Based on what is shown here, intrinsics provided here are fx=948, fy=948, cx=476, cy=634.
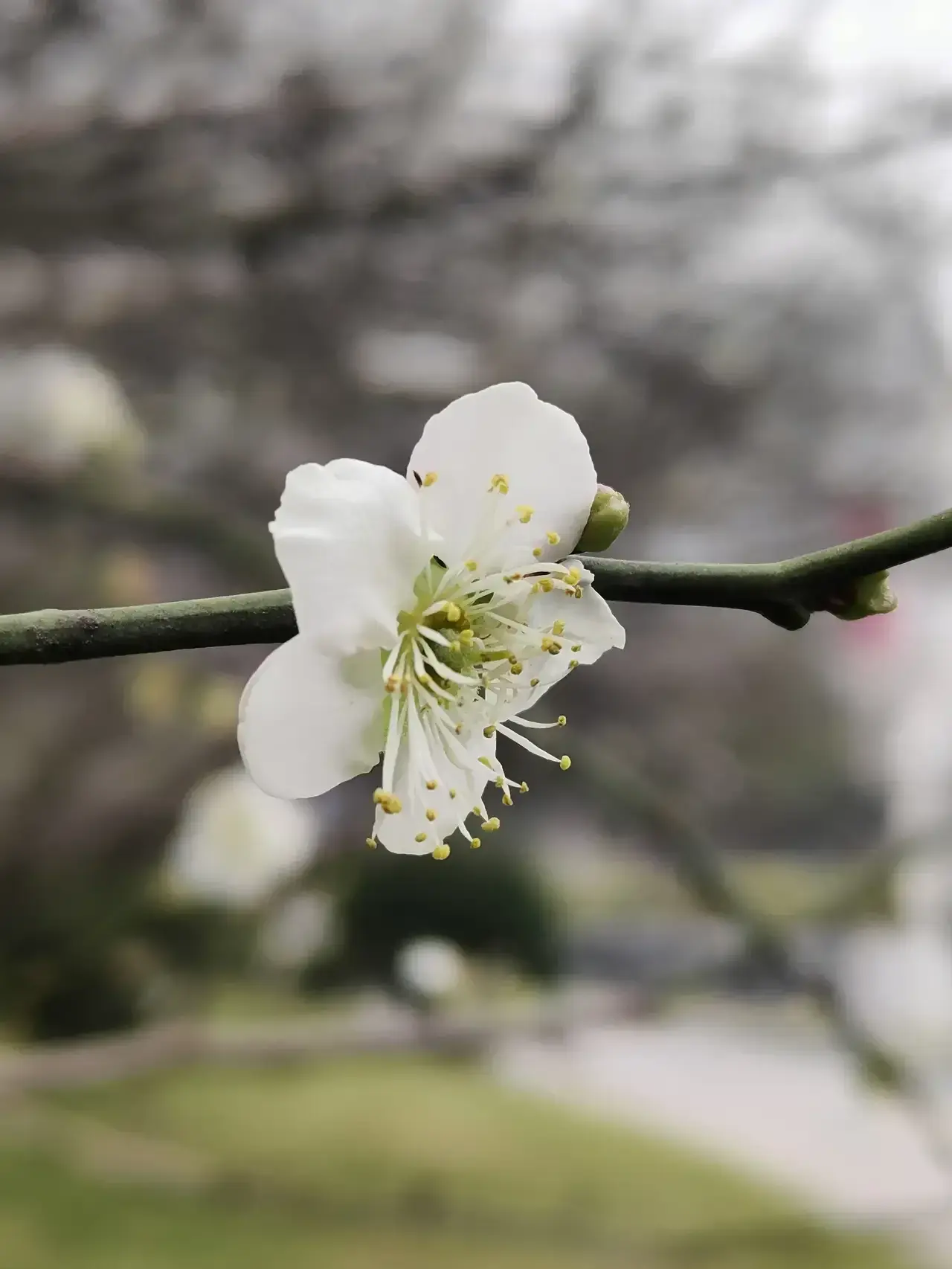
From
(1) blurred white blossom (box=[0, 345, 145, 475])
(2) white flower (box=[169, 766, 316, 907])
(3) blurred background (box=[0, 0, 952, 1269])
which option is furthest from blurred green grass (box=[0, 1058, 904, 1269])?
(1) blurred white blossom (box=[0, 345, 145, 475])

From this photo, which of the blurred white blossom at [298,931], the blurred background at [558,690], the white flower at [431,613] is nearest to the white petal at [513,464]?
the white flower at [431,613]

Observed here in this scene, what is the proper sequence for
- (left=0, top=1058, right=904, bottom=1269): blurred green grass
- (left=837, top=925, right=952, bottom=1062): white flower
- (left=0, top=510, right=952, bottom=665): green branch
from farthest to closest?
(left=837, top=925, right=952, bottom=1062): white flower → (left=0, top=1058, right=904, bottom=1269): blurred green grass → (left=0, top=510, right=952, bottom=665): green branch

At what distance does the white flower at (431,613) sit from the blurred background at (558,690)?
0.40m

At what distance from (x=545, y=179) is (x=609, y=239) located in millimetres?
57

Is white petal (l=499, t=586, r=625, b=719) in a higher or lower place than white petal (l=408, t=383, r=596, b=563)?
lower

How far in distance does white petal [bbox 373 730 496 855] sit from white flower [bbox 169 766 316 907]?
1.43 feet

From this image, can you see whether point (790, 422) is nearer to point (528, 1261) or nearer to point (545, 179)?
point (545, 179)

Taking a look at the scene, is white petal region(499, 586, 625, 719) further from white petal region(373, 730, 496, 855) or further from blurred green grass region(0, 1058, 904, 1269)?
blurred green grass region(0, 1058, 904, 1269)

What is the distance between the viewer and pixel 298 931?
0.63 meters

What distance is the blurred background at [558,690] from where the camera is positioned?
0.55 metres

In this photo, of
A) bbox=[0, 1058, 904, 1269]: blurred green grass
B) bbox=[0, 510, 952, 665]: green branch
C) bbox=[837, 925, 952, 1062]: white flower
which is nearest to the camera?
bbox=[0, 510, 952, 665]: green branch

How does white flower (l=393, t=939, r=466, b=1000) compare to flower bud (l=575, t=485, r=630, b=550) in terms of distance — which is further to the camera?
white flower (l=393, t=939, r=466, b=1000)

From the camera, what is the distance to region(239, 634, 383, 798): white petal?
128 millimetres

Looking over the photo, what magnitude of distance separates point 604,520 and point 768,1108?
64 centimetres
